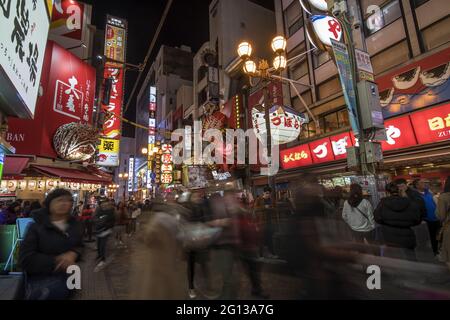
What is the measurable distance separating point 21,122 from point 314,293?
52.5 feet

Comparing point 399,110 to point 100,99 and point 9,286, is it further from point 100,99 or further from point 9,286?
point 100,99

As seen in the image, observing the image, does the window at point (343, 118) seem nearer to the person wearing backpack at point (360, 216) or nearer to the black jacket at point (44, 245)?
the person wearing backpack at point (360, 216)

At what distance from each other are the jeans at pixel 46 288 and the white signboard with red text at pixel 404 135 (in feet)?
24.5

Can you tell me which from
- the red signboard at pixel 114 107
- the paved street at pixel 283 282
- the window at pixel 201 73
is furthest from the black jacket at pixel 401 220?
the window at pixel 201 73

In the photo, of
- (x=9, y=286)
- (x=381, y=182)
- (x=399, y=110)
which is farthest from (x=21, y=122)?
(x=399, y=110)

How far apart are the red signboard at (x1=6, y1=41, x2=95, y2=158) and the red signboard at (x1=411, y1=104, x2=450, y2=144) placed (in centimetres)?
1758

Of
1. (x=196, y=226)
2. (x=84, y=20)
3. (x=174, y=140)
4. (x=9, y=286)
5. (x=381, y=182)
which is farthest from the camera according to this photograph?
(x=174, y=140)

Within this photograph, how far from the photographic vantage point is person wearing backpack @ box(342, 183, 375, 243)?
621cm

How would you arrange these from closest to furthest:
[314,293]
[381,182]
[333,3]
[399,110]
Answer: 1. [314,293]
2. [381,182]
3. [333,3]
4. [399,110]

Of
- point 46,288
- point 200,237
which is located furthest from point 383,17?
point 46,288

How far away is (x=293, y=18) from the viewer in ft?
64.8

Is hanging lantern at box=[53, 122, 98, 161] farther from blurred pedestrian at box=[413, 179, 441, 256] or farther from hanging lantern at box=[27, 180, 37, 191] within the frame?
blurred pedestrian at box=[413, 179, 441, 256]

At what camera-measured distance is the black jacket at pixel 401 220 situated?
16.3 ft

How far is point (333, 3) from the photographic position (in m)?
8.98
